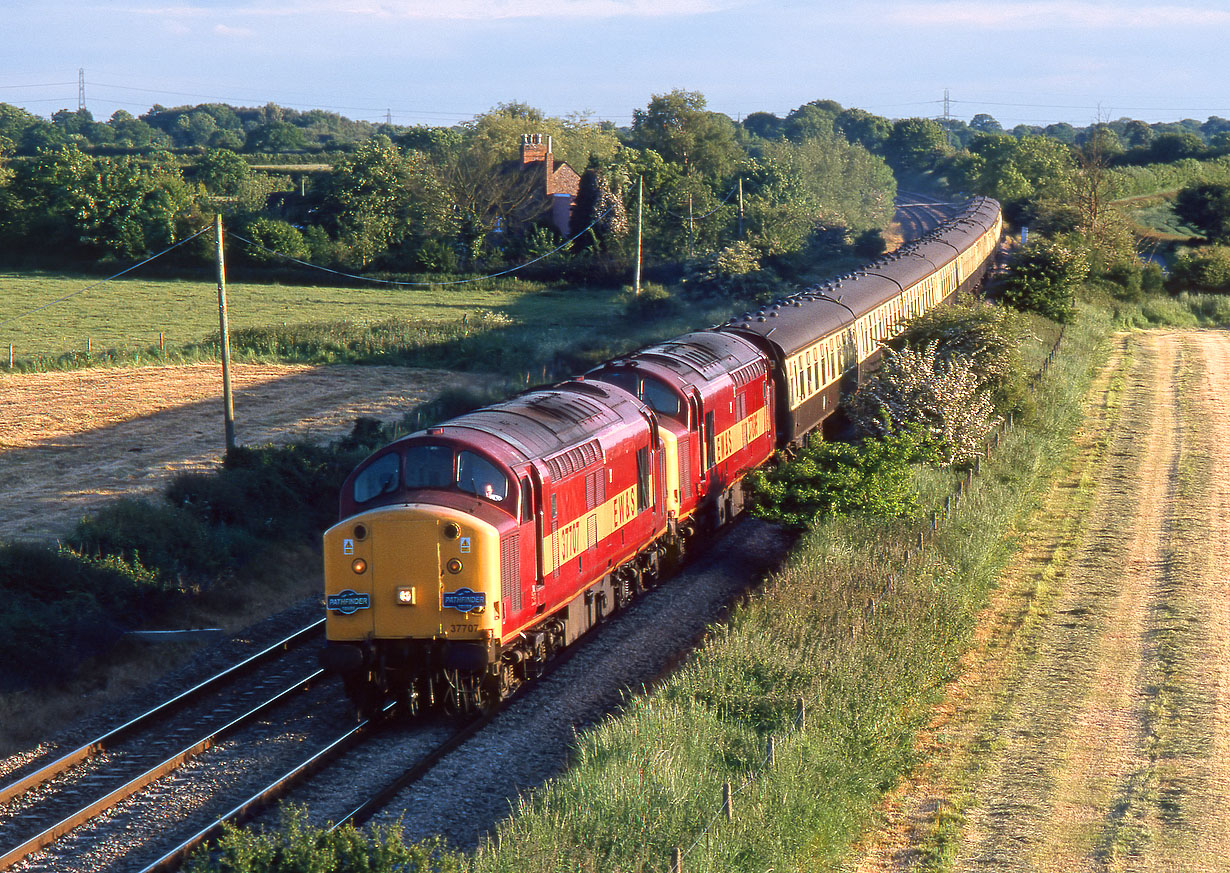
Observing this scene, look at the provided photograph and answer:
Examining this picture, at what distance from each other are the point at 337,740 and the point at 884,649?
6836mm

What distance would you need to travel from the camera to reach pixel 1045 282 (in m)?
47.3

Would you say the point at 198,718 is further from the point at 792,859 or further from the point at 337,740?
the point at 792,859

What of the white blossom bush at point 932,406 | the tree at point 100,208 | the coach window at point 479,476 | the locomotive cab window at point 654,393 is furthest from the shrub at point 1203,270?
the coach window at point 479,476

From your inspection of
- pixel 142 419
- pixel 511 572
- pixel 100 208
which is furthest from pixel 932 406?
pixel 100 208

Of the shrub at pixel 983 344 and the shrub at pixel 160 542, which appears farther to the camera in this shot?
the shrub at pixel 983 344

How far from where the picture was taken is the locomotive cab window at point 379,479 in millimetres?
14898

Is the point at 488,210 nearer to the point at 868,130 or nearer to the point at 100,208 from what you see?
the point at 100,208

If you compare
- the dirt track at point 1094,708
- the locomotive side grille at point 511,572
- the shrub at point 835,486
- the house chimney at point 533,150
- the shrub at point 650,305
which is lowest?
the dirt track at point 1094,708

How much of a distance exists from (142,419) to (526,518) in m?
26.2

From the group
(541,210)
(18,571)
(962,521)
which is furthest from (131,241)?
(962,521)

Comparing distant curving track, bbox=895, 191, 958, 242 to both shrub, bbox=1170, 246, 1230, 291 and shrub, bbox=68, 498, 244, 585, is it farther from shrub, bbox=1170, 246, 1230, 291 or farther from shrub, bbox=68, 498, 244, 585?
shrub, bbox=68, 498, 244, 585

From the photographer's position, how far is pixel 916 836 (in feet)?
41.2

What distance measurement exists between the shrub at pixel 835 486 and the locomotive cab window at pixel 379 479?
9.34 metres

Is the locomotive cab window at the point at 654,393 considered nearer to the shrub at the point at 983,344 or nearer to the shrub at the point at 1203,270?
the shrub at the point at 983,344
